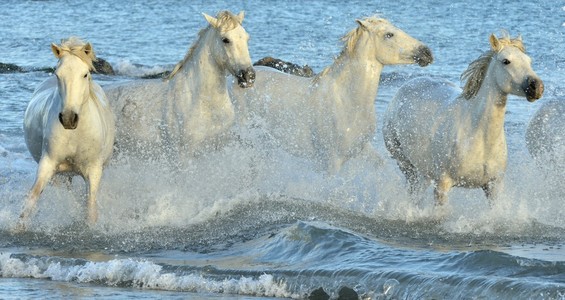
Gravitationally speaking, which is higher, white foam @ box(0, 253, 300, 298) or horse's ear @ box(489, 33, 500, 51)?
horse's ear @ box(489, 33, 500, 51)

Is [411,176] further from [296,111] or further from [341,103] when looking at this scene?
[296,111]

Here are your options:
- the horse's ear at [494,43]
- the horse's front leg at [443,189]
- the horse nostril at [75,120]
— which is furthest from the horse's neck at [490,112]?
the horse nostril at [75,120]

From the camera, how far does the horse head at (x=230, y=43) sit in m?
10.1

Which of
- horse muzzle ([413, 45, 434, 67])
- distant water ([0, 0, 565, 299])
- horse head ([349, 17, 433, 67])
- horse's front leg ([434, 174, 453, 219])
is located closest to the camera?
distant water ([0, 0, 565, 299])

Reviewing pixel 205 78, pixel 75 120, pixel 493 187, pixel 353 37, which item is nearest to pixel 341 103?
pixel 353 37

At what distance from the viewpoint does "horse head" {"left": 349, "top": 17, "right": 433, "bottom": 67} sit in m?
10.9

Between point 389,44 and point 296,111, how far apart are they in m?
1.09

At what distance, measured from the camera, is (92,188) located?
951 centimetres

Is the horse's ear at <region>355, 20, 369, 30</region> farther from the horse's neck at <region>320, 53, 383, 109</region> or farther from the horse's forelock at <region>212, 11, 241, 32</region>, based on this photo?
the horse's forelock at <region>212, 11, 241, 32</region>

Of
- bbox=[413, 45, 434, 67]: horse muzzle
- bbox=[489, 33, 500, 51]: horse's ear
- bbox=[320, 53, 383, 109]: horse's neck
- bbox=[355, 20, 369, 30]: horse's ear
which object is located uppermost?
bbox=[489, 33, 500, 51]: horse's ear

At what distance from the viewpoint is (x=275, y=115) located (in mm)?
11422

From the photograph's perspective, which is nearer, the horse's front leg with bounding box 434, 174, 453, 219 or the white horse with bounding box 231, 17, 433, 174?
the horse's front leg with bounding box 434, 174, 453, 219

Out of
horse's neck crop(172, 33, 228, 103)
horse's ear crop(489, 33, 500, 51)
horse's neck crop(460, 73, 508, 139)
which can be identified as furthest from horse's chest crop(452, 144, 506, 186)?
horse's neck crop(172, 33, 228, 103)

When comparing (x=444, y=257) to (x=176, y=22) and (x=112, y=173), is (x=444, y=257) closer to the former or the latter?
(x=112, y=173)
